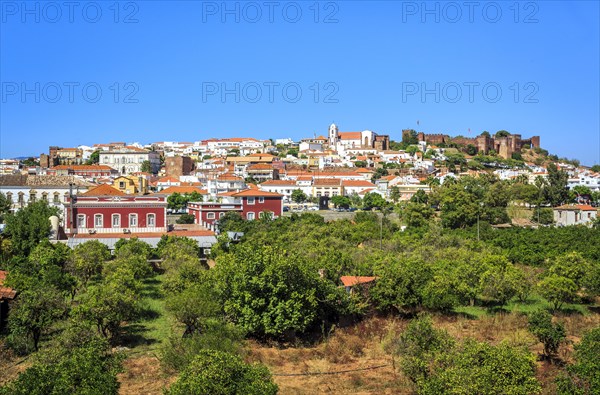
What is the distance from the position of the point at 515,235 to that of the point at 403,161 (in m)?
64.6

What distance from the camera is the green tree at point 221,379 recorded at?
10547 mm

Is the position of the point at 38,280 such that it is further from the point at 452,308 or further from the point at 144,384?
the point at 452,308

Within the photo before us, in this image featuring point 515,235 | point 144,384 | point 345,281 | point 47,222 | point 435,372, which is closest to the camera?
point 435,372

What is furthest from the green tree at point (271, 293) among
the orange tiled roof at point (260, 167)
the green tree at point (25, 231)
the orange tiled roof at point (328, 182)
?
the orange tiled roof at point (260, 167)

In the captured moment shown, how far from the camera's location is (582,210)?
5153 cm

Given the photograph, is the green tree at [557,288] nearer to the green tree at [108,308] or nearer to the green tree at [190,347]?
the green tree at [190,347]

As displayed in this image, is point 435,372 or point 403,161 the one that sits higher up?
point 403,161

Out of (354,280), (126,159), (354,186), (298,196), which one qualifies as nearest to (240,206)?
(354,280)

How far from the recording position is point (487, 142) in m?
120

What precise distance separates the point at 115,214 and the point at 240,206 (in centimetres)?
1125

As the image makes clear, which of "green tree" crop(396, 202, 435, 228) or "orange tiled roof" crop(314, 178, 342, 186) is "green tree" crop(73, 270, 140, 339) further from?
"orange tiled roof" crop(314, 178, 342, 186)

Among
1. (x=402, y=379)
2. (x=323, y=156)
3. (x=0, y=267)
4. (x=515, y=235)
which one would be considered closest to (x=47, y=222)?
(x=0, y=267)

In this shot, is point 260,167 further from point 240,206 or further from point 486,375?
point 486,375

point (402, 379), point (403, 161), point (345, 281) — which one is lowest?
point (402, 379)
